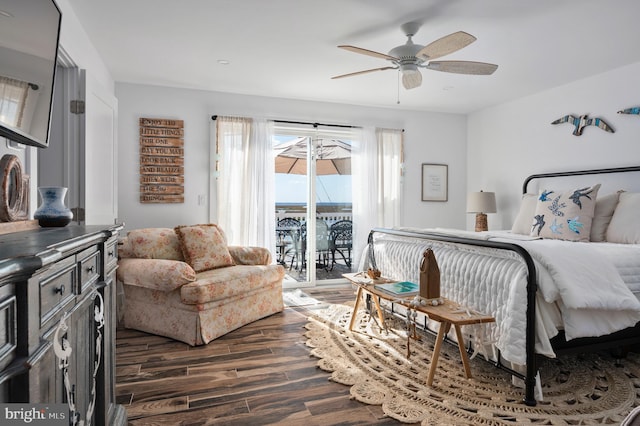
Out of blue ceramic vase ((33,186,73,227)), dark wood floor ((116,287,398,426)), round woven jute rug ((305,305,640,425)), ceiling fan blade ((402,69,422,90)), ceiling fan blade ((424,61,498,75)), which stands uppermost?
ceiling fan blade ((424,61,498,75))

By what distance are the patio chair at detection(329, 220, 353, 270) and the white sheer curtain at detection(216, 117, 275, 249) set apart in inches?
35.7

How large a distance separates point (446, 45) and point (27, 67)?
2301 millimetres

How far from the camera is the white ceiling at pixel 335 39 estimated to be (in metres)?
2.69

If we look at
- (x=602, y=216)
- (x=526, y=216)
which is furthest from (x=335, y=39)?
(x=602, y=216)

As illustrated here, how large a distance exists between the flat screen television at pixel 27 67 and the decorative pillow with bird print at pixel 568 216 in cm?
397

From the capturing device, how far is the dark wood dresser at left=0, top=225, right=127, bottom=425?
784 mm

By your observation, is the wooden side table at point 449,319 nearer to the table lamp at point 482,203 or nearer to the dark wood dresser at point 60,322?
the dark wood dresser at point 60,322

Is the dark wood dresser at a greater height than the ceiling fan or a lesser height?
lesser

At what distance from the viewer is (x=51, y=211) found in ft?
5.54

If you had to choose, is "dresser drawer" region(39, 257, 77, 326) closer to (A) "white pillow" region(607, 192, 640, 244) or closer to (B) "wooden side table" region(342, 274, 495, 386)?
(B) "wooden side table" region(342, 274, 495, 386)

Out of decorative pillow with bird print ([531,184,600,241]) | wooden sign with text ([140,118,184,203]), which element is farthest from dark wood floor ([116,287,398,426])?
decorative pillow with bird print ([531,184,600,241])

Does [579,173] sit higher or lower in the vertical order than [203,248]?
higher

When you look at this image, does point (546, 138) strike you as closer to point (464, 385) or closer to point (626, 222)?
point (626, 222)

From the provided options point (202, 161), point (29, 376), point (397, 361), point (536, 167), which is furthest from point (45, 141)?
point (536, 167)
